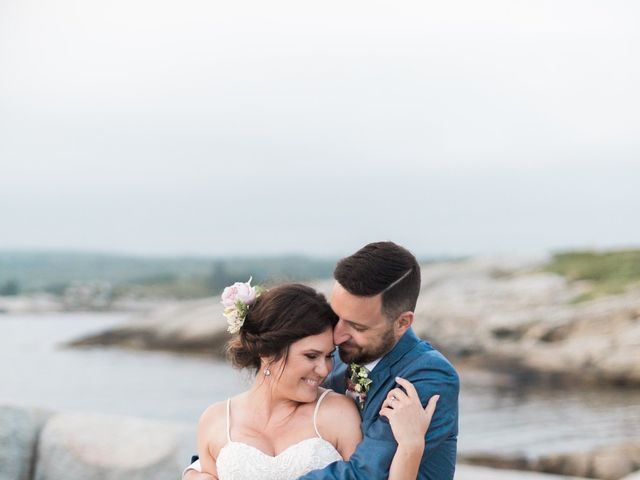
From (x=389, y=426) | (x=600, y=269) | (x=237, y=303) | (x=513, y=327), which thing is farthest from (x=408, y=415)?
(x=600, y=269)

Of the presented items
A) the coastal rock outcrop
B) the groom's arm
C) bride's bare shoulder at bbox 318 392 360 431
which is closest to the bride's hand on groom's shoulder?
the groom's arm

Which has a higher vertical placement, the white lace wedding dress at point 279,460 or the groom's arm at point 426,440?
the groom's arm at point 426,440

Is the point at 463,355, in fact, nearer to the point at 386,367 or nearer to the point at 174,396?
the point at 174,396

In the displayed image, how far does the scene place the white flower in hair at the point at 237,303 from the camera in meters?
3.10

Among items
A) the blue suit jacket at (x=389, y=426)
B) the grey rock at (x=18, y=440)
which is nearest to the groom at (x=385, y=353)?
the blue suit jacket at (x=389, y=426)

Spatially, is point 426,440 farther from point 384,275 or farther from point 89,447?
point 89,447

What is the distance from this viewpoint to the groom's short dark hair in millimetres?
2740

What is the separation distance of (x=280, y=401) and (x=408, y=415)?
2.06ft

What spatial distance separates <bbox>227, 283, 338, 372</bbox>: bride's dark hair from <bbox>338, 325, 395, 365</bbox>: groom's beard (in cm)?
10

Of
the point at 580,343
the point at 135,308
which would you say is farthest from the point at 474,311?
the point at 135,308

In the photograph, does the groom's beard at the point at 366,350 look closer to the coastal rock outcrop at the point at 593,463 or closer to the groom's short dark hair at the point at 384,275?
the groom's short dark hair at the point at 384,275

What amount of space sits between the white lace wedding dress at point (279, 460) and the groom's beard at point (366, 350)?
0.25 meters

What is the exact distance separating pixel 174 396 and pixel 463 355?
3653mm

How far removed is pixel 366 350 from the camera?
2840 mm
